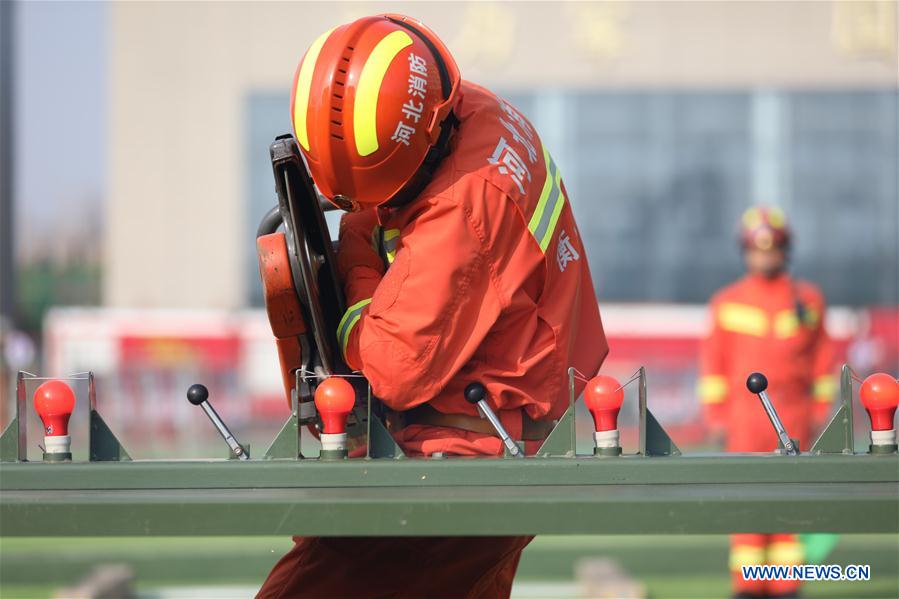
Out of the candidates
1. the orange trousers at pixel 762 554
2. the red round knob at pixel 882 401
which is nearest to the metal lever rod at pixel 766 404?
→ the red round knob at pixel 882 401

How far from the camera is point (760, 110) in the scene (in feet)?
80.5

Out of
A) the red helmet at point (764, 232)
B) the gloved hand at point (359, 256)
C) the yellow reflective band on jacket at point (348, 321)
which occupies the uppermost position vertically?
the red helmet at point (764, 232)

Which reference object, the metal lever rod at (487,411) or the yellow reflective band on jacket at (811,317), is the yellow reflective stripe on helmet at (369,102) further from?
the yellow reflective band on jacket at (811,317)

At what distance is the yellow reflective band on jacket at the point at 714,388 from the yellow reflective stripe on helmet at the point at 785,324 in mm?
410

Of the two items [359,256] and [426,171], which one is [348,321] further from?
[426,171]

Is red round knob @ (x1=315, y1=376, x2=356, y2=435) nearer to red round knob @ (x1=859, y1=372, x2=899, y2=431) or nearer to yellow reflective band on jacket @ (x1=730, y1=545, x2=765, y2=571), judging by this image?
red round knob @ (x1=859, y1=372, x2=899, y2=431)

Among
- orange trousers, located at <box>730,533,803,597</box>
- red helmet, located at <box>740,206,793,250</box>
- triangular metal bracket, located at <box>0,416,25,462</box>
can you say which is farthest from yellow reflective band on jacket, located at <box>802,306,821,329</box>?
triangular metal bracket, located at <box>0,416,25,462</box>

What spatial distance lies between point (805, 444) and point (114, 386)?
11.8 meters

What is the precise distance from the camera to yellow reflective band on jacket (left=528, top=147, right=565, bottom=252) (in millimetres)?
2732

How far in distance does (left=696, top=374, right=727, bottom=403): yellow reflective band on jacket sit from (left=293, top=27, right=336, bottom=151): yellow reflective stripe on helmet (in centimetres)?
444

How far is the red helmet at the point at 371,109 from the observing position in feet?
8.57

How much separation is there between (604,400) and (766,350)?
4290 mm

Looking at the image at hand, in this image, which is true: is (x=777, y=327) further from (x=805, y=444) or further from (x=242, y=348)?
(x=242, y=348)

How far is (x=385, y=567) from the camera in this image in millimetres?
2715
